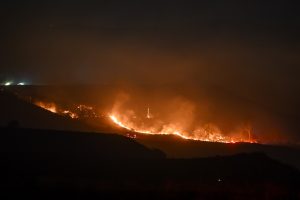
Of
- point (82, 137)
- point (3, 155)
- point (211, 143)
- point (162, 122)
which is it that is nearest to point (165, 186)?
point (3, 155)

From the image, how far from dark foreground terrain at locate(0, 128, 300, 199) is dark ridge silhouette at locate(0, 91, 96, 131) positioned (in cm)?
1278

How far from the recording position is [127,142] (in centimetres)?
4009

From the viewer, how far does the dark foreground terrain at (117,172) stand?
21.8 meters

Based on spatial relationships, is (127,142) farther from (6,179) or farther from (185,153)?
(6,179)

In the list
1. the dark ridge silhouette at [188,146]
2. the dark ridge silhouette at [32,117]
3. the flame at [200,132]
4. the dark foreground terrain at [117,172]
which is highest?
→ the flame at [200,132]

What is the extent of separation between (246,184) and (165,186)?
627 centimetres

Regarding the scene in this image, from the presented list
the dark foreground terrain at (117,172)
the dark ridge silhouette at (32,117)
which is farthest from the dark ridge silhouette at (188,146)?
the dark foreground terrain at (117,172)

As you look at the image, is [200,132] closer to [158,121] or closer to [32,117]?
[158,121]

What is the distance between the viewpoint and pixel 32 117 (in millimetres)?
51312

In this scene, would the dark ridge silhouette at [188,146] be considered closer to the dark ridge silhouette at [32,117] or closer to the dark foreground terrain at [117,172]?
the dark ridge silhouette at [32,117]

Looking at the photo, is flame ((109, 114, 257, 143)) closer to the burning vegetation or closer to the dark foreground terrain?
the burning vegetation

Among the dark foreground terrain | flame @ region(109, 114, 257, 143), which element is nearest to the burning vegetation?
flame @ region(109, 114, 257, 143)

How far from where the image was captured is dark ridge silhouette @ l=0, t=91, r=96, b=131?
50250 mm

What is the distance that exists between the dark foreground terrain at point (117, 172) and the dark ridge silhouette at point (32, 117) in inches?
503
